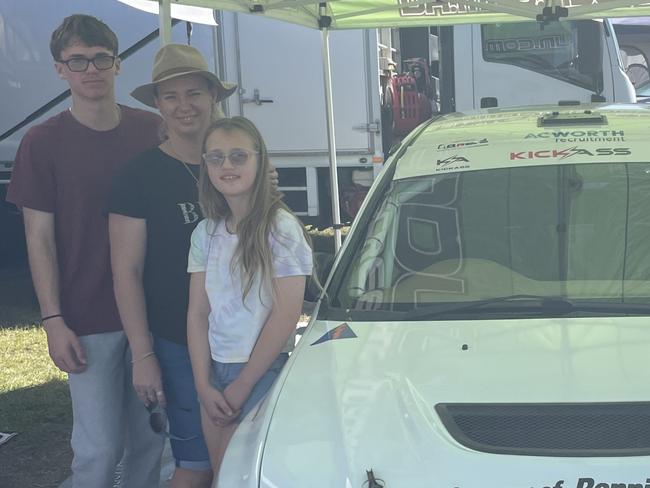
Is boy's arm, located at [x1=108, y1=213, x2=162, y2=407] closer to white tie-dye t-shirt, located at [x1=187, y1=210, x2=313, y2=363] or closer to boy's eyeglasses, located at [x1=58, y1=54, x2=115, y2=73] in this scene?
white tie-dye t-shirt, located at [x1=187, y1=210, x2=313, y2=363]

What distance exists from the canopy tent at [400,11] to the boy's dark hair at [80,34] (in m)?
2.31

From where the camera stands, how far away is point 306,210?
8.82 meters

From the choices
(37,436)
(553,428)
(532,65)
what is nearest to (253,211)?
(553,428)

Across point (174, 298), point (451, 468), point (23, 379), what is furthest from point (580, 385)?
point (23, 379)

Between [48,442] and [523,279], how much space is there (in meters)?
3.16

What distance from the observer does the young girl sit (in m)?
2.70

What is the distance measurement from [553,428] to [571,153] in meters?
1.33

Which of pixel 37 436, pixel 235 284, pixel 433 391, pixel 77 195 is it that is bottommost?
pixel 37 436

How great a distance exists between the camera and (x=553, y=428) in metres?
2.15

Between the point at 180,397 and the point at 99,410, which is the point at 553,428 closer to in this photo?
the point at 180,397

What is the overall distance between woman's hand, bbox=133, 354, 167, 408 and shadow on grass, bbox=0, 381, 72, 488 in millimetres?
1729

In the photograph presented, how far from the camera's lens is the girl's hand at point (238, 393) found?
8.81 ft

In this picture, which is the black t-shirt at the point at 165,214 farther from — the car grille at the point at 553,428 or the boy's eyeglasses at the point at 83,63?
the car grille at the point at 553,428

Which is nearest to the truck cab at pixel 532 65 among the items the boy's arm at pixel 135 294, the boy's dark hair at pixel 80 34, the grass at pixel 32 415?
the grass at pixel 32 415
